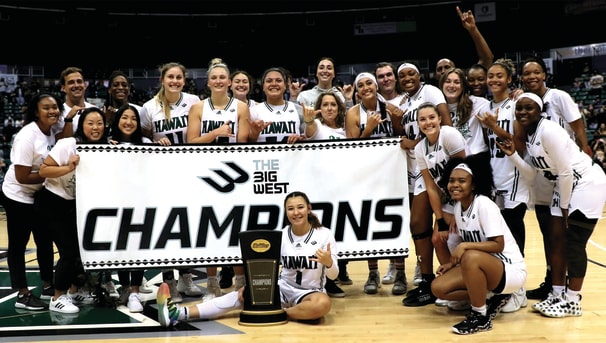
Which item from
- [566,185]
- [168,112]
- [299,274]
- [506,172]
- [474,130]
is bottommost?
[299,274]

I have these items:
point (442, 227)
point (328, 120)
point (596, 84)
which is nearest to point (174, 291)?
point (328, 120)

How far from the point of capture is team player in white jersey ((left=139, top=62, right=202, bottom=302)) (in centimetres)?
497

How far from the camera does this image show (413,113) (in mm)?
4887

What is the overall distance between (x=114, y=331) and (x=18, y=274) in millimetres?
1287

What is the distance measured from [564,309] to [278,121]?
2.51 metres

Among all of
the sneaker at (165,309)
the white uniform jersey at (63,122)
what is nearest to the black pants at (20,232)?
the white uniform jersey at (63,122)

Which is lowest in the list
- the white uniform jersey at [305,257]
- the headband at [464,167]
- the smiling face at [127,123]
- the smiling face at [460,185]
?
the white uniform jersey at [305,257]

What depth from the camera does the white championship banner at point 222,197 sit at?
459 centimetres

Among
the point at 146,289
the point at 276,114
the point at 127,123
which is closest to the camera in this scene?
the point at 127,123

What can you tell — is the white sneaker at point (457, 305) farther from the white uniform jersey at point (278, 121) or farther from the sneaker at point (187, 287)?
the sneaker at point (187, 287)

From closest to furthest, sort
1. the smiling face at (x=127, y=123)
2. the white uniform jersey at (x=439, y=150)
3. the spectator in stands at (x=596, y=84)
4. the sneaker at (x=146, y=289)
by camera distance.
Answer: the white uniform jersey at (x=439, y=150) < the smiling face at (x=127, y=123) < the sneaker at (x=146, y=289) < the spectator in stands at (x=596, y=84)

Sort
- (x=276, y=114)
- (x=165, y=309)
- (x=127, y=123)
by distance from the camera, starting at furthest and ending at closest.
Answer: (x=276, y=114) → (x=127, y=123) → (x=165, y=309)

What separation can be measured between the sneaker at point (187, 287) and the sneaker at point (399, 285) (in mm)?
1583

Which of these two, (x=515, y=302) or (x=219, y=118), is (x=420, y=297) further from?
(x=219, y=118)
